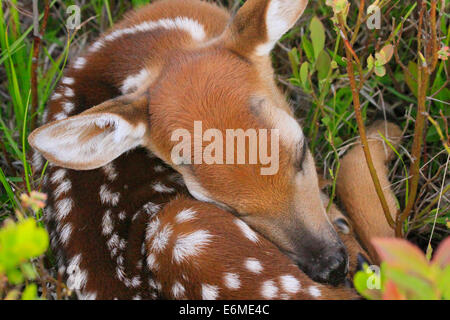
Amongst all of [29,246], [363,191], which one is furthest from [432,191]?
[29,246]

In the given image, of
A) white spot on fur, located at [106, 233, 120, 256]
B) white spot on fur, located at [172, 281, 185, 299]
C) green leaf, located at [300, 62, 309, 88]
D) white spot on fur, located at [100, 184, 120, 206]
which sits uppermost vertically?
green leaf, located at [300, 62, 309, 88]

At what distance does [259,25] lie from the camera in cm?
238

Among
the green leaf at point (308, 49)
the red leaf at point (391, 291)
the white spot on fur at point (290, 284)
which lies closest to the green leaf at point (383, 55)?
the green leaf at point (308, 49)

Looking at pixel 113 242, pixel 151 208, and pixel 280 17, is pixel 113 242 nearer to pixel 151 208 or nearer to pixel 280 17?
pixel 151 208

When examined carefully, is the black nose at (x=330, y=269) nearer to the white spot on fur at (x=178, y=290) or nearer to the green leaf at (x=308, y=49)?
the white spot on fur at (x=178, y=290)

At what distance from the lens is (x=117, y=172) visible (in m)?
2.53

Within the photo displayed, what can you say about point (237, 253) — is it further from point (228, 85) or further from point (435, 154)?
point (435, 154)

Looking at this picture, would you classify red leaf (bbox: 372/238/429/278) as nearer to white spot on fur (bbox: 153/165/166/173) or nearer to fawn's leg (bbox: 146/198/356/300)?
fawn's leg (bbox: 146/198/356/300)

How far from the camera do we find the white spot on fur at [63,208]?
2.41m

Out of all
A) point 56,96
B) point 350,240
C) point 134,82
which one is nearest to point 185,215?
point 134,82

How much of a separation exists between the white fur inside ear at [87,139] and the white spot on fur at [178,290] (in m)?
0.56

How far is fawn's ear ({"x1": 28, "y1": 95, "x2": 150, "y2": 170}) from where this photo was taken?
211 centimetres

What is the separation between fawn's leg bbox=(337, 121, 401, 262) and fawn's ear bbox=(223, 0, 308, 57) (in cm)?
66

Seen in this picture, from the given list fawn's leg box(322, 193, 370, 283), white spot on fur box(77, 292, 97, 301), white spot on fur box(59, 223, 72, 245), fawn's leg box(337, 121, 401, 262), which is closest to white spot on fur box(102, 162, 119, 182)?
white spot on fur box(59, 223, 72, 245)
